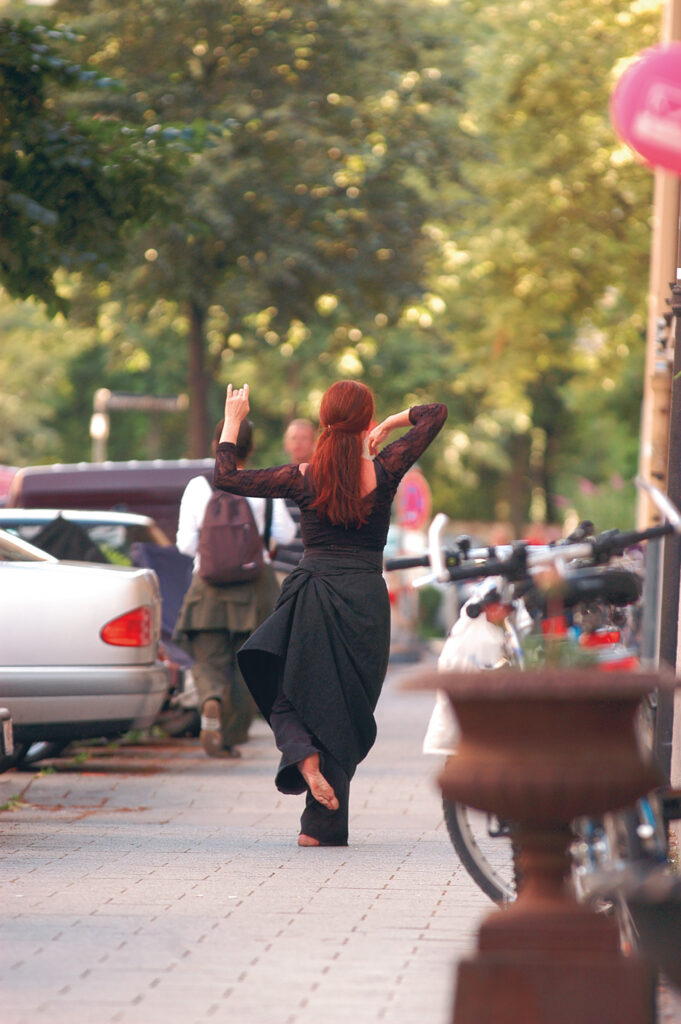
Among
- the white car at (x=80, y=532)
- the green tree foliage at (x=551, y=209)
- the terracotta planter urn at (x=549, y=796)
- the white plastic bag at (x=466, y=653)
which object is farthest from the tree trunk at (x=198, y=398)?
the terracotta planter urn at (x=549, y=796)

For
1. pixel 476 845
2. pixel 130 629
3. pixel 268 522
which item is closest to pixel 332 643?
pixel 476 845

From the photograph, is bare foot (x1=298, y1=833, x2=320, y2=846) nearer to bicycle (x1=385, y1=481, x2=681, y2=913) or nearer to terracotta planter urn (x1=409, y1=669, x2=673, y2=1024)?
bicycle (x1=385, y1=481, x2=681, y2=913)

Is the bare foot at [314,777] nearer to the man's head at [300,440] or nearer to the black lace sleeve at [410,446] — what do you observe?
the black lace sleeve at [410,446]

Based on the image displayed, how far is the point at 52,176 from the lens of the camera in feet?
37.7

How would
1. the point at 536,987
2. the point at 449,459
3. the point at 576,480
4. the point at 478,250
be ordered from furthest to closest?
the point at 576,480 → the point at 449,459 → the point at 478,250 → the point at 536,987

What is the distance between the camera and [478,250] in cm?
2812

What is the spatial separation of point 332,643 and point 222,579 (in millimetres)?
3537

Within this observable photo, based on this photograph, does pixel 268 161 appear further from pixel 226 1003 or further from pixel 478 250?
pixel 226 1003

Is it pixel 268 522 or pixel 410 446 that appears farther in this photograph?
pixel 268 522

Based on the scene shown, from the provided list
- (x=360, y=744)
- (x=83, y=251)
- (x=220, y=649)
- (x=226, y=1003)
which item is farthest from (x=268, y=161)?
(x=226, y=1003)

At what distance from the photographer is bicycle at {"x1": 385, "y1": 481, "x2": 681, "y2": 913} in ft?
15.1

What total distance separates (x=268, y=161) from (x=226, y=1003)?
52.1ft

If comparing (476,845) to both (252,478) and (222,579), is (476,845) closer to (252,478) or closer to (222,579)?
(252,478)

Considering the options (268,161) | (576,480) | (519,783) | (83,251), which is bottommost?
(576,480)
